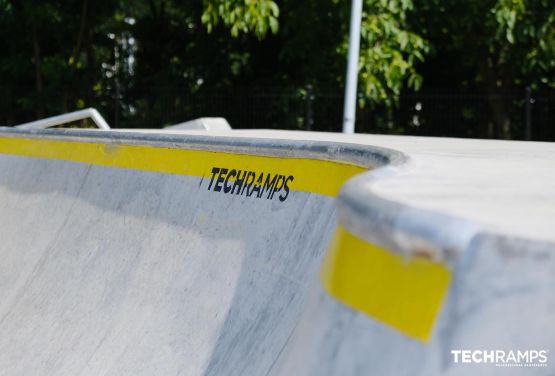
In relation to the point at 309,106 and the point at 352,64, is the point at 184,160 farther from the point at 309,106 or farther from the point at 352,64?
the point at 309,106

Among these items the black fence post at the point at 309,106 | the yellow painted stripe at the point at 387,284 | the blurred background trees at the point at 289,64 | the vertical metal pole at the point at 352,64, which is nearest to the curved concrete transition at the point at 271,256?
the yellow painted stripe at the point at 387,284

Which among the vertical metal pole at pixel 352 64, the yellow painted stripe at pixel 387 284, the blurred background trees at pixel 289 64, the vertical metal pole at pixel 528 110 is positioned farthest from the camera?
the vertical metal pole at pixel 528 110

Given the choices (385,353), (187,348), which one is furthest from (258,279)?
(385,353)

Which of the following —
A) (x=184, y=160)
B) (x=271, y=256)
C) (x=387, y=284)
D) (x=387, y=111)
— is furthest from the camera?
(x=387, y=111)

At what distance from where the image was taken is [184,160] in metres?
5.26

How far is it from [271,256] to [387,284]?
2291mm

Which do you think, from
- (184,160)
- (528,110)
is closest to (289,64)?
(528,110)

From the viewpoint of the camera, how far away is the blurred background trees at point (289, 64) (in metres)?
15.9

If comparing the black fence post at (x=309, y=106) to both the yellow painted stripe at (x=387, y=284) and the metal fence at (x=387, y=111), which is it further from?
the yellow painted stripe at (x=387, y=284)

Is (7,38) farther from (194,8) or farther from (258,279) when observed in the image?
(258,279)

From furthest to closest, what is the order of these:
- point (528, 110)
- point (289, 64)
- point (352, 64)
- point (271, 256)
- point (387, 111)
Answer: point (289, 64) → point (387, 111) → point (528, 110) → point (352, 64) → point (271, 256)

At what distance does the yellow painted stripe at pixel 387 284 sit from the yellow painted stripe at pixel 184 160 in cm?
167

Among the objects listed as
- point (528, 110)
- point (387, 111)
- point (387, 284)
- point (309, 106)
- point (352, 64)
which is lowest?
point (387, 111)

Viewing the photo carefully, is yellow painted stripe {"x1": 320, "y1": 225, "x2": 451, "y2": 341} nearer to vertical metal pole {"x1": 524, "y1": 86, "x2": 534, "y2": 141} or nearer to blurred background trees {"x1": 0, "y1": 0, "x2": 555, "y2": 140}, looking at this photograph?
blurred background trees {"x1": 0, "y1": 0, "x2": 555, "y2": 140}
